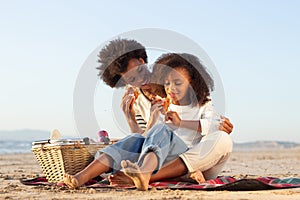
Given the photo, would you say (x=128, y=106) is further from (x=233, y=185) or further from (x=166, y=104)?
(x=233, y=185)

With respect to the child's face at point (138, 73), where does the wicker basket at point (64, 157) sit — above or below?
below

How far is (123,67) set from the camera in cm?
459

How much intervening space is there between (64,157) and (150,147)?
895 millimetres

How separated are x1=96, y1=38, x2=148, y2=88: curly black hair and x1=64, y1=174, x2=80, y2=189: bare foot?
1098mm

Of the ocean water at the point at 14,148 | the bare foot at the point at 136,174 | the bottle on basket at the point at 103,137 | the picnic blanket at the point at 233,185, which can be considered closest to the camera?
the bare foot at the point at 136,174

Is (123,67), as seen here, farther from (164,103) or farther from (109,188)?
(109,188)

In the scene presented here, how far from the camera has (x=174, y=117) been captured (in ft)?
13.6

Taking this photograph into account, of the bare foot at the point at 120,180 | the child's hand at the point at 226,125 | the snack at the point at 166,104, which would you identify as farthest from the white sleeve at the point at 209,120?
the bare foot at the point at 120,180

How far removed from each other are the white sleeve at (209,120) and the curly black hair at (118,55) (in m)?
0.76

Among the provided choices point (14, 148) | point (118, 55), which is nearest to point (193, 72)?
point (118, 55)

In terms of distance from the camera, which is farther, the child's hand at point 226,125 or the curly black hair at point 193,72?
the curly black hair at point 193,72

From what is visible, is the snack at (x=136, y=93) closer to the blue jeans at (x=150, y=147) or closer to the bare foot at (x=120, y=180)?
the blue jeans at (x=150, y=147)

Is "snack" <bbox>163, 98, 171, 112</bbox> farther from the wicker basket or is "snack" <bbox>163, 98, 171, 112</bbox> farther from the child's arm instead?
the wicker basket

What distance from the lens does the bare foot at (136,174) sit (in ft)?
12.0
